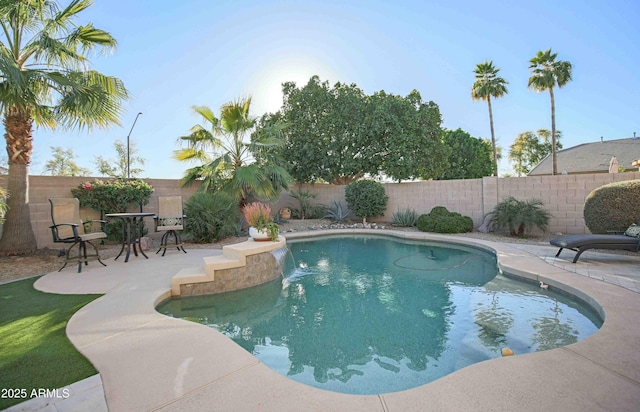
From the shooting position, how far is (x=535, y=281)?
14.4 ft

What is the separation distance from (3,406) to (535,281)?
576 centimetres

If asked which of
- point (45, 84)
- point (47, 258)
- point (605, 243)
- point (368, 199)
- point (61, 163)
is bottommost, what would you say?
point (47, 258)

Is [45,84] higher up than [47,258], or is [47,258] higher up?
[45,84]

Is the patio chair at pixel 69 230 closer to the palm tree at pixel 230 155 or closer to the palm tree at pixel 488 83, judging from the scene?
the palm tree at pixel 230 155

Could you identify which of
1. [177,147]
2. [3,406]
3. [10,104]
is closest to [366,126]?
[177,147]

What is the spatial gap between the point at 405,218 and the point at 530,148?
2820 cm

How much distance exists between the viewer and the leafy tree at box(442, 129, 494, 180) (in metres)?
25.6

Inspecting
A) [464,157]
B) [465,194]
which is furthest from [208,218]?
[464,157]

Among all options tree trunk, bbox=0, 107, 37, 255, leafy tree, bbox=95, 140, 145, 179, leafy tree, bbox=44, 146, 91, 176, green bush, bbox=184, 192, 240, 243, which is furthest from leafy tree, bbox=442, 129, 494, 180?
leafy tree, bbox=44, 146, 91, 176

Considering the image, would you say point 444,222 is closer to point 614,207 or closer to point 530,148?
point 614,207

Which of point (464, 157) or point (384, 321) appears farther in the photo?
point (464, 157)

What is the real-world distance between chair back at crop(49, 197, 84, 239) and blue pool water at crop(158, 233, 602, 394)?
312 centimetres

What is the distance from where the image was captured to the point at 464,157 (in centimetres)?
2608

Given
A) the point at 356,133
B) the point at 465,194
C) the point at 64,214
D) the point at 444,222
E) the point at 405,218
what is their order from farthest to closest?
the point at 356,133
the point at 405,218
the point at 465,194
the point at 444,222
the point at 64,214
